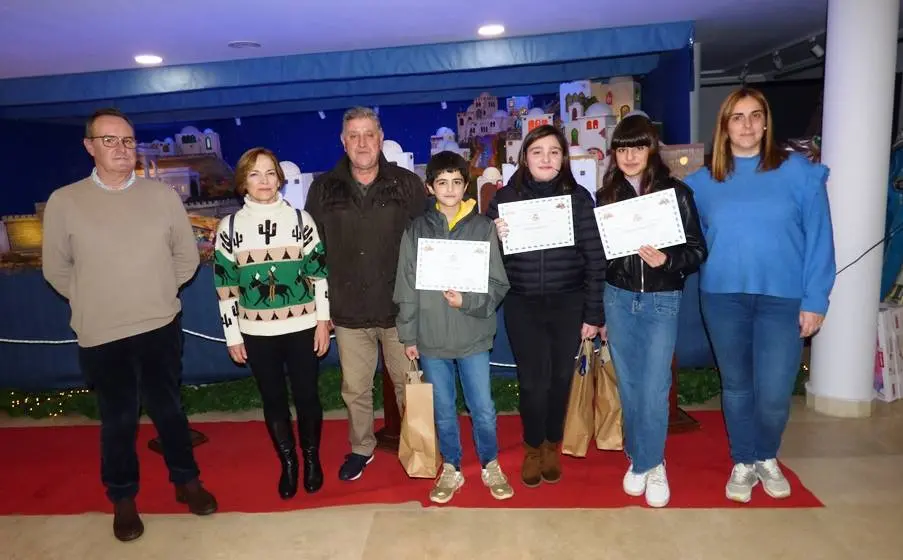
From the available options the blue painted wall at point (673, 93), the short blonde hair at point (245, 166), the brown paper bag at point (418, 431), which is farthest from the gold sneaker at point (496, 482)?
the blue painted wall at point (673, 93)

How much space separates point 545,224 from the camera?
2469 millimetres

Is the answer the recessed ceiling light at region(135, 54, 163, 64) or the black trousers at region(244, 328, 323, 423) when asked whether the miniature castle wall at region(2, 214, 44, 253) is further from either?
the black trousers at region(244, 328, 323, 423)

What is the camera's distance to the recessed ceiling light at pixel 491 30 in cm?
468

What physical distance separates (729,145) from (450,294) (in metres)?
1.28

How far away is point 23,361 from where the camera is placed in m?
4.36

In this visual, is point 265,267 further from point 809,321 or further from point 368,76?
point 368,76

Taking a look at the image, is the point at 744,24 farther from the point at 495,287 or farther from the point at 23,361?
the point at 23,361

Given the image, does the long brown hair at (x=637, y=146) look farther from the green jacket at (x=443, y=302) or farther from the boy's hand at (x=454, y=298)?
the boy's hand at (x=454, y=298)

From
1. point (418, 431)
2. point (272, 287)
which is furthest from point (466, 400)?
point (272, 287)

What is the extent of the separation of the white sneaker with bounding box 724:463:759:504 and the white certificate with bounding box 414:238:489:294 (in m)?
1.38

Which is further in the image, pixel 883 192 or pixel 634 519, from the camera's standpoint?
pixel 883 192

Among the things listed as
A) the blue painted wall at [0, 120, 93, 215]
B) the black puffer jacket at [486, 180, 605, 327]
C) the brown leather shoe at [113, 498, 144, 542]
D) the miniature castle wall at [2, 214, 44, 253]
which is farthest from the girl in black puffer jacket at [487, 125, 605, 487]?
the blue painted wall at [0, 120, 93, 215]

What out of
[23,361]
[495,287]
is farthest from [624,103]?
[23,361]

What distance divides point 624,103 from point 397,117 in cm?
319
